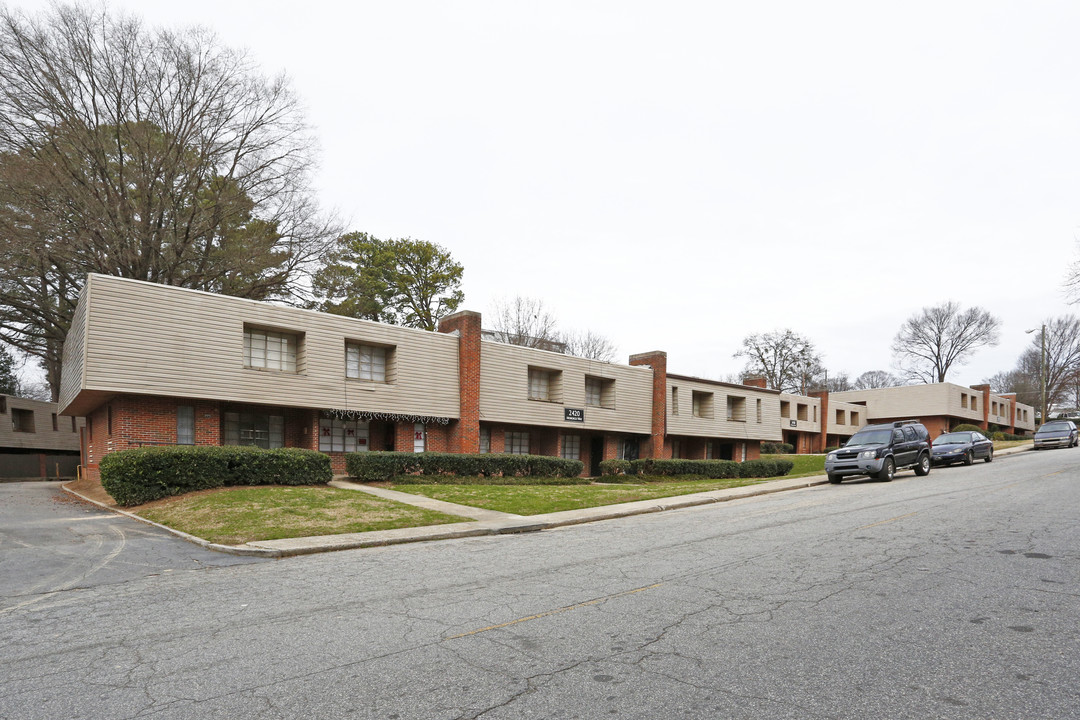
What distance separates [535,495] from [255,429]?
10985 millimetres

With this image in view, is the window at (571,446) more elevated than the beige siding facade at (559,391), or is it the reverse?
the beige siding facade at (559,391)

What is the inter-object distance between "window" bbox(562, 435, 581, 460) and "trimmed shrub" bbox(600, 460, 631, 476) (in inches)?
177

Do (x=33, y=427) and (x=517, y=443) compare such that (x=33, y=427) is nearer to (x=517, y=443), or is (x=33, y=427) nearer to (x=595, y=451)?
(x=517, y=443)

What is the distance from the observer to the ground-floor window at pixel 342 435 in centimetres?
2473

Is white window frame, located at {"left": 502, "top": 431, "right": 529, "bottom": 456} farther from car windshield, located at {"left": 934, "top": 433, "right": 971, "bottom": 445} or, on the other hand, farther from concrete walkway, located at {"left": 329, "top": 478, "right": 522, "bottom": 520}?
car windshield, located at {"left": 934, "top": 433, "right": 971, "bottom": 445}

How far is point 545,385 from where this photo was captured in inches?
1248

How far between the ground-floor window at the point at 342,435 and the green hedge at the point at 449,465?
2.50 metres

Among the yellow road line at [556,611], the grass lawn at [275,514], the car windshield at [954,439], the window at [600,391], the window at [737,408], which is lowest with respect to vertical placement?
the grass lawn at [275,514]

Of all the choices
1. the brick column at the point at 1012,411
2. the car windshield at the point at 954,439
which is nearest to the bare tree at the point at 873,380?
the brick column at the point at 1012,411

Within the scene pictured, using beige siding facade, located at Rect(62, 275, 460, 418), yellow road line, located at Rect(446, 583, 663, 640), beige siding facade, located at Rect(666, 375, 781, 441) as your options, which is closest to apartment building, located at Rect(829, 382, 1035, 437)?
beige siding facade, located at Rect(666, 375, 781, 441)

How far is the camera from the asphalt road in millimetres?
4254

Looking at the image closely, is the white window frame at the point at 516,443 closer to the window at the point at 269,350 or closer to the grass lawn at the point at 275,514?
the window at the point at 269,350

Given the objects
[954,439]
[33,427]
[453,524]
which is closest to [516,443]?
[453,524]

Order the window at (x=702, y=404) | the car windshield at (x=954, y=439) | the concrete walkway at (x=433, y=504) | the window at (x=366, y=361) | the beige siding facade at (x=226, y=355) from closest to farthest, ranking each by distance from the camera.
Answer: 1. the concrete walkway at (x=433, y=504)
2. the beige siding facade at (x=226, y=355)
3. the window at (x=366, y=361)
4. the car windshield at (x=954, y=439)
5. the window at (x=702, y=404)
